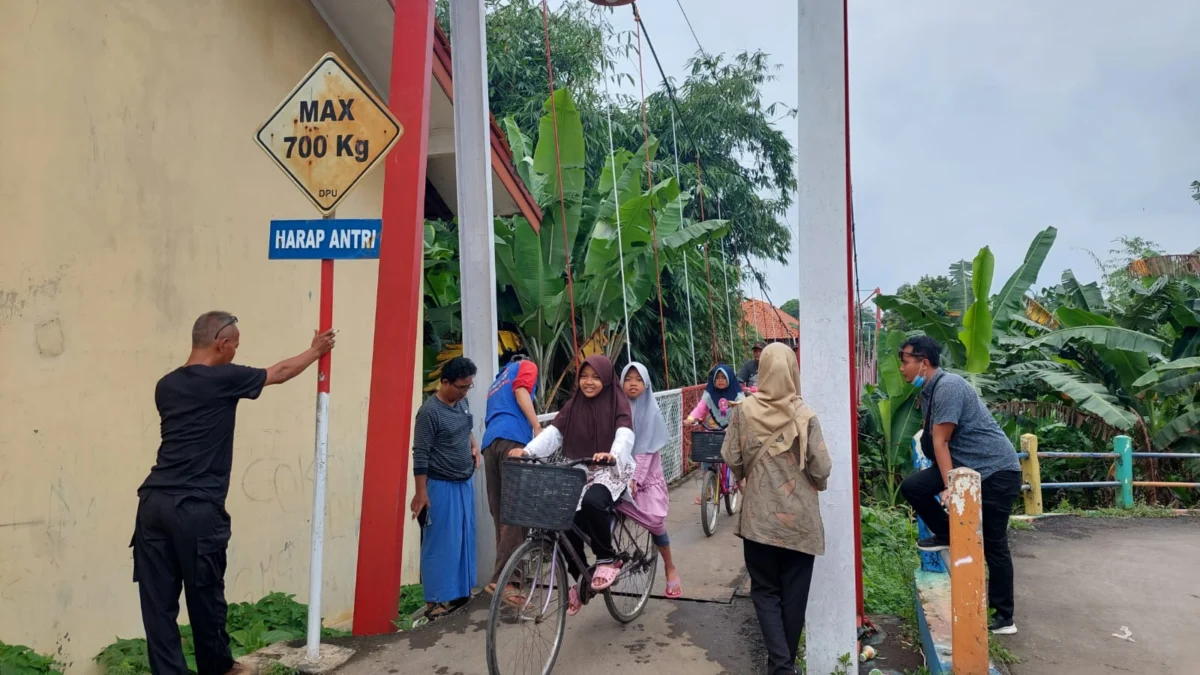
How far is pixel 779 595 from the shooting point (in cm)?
423

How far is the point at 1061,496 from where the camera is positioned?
11.9 m

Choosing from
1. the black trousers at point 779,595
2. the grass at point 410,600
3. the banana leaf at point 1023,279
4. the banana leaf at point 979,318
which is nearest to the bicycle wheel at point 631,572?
the black trousers at point 779,595

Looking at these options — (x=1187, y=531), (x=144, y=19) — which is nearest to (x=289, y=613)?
(x=144, y=19)

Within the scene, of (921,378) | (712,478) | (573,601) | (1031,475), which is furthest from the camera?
(1031,475)

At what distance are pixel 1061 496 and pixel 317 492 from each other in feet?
36.9

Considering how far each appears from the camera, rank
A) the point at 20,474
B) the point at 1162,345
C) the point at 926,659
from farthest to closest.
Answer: the point at 1162,345 → the point at 926,659 → the point at 20,474

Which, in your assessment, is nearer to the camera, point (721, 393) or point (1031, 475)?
point (721, 393)

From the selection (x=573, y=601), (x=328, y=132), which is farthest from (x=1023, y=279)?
(x=328, y=132)

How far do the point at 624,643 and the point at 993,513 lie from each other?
2.35 metres

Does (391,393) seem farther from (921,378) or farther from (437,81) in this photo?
(921,378)

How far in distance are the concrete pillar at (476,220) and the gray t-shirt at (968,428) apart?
322 centimetres

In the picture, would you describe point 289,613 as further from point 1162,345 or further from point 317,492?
point 1162,345

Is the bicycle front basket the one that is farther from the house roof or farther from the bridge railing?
the bridge railing

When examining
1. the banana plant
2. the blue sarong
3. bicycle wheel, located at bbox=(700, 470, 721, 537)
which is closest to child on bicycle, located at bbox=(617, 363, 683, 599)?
the blue sarong
